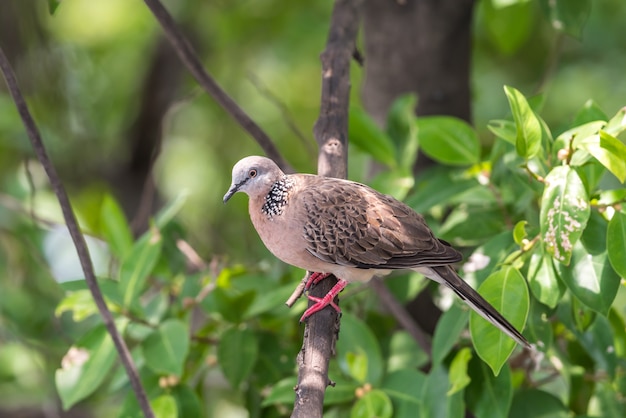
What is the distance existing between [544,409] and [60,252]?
10.4 feet

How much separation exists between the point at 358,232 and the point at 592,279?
840 millimetres

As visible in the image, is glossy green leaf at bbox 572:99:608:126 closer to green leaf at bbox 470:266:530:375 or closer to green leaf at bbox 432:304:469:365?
green leaf at bbox 470:266:530:375

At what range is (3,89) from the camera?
257 inches

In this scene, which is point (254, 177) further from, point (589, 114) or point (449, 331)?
point (589, 114)

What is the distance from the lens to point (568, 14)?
12.5 ft

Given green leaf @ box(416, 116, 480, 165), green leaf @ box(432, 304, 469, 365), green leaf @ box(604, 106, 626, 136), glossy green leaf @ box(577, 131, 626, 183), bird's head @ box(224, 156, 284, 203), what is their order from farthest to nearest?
green leaf @ box(416, 116, 480, 165) → bird's head @ box(224, 156, 284, 203) → green leaf @ box(432, 304, 469, 365) → green leaf @ box(604, 106, 626, 136) → glossy green leaf @ box(577, 131, 626, 183)

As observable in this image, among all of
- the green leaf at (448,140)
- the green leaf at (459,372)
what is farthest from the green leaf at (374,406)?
the green leaf at (448,140)

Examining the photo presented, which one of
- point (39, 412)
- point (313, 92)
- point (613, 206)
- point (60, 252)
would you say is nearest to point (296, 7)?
point (313, 92)

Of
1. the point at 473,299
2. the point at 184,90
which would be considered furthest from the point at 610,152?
the point at 184,90

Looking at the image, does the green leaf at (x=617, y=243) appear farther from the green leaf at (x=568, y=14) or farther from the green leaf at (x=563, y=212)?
the green leaf at (x=568, y=14)

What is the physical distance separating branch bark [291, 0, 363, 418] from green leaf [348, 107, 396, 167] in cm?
44

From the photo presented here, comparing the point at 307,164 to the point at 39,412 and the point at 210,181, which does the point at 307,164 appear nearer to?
the point at 210,181

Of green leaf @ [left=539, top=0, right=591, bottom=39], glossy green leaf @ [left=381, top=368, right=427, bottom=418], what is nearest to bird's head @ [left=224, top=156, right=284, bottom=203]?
glossy green leaf @ [left=381, top=368, right=427, bottom=418]

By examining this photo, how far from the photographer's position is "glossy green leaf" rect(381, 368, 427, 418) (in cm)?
316
